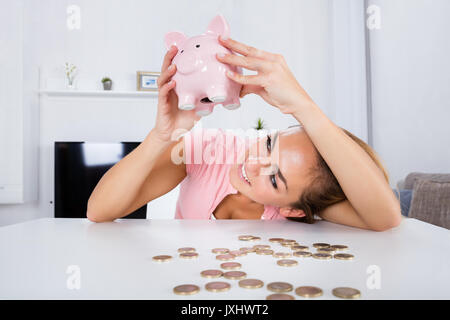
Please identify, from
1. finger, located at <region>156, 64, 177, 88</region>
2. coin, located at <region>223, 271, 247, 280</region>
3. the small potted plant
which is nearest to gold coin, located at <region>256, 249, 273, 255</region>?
coin, located at <region>223, 271, 247, 280</region>

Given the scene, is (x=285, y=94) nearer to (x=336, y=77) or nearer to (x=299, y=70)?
(x=336, y=77)

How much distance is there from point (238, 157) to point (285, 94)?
36 centimetres

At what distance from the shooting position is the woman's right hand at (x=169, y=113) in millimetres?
682

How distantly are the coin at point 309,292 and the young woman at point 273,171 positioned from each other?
39 centimetres

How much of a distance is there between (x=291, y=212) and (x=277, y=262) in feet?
1.57

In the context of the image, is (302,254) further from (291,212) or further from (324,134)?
(291,212)

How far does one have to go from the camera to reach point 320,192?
2.71 ft

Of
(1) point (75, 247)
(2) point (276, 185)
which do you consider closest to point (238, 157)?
(2) point (276, 185)

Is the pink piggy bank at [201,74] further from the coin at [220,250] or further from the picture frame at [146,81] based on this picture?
the picture frame at [146,81]

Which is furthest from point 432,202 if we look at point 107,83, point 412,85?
point 107,83

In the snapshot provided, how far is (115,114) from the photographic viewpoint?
3.36 meters

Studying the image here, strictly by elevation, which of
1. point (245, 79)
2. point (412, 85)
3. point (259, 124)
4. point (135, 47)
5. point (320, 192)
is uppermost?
point (135, 47)

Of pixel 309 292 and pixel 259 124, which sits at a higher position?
pixel 259 124

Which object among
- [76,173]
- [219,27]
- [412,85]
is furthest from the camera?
[76,173]
